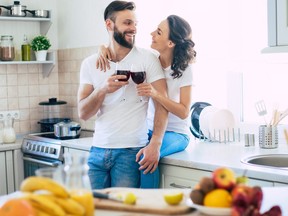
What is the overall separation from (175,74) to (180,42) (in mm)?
209

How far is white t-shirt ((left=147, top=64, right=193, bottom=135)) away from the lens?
3.18 metres

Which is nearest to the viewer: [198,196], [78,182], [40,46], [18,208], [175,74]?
[18,208]

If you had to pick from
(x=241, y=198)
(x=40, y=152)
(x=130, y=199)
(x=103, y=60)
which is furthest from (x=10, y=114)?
(x=241, y=198)

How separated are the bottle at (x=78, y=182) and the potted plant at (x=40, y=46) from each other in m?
3.26

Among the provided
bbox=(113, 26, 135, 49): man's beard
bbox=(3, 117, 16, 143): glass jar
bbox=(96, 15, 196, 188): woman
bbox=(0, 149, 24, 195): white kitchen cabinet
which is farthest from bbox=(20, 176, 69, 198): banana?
bbox=(3, 117, 16, 143): glass jar

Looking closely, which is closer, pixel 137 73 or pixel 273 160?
pixel 137 73

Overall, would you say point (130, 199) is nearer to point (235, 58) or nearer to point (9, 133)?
point (235, 58)

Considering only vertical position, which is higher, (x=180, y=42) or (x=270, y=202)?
(x=180, y=42)

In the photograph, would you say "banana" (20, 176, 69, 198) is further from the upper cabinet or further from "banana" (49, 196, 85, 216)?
the upper cabinet

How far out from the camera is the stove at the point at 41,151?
13.1 feet

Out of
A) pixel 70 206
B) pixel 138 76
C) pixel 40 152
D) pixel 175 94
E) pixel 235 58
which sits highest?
pixel 235 58

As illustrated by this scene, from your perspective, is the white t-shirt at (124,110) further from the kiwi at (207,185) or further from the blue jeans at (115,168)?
the kiwi at (207,185)

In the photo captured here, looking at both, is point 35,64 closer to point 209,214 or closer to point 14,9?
point 14,9

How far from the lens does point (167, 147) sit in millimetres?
3133
